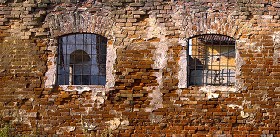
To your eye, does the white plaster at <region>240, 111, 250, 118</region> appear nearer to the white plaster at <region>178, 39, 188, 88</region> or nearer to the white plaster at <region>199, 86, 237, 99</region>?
the white plaster at <region>199, 86, 237, 99</region>

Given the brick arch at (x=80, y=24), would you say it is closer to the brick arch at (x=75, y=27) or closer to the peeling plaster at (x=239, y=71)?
the brick arch at (x=75, y=27)

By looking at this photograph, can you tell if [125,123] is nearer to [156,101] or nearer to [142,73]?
[156,101]

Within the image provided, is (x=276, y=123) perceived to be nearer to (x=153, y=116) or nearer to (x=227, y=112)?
(x=227, y=112)

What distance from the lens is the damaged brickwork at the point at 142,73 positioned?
750 cm

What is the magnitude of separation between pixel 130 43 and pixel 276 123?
3.08 metres

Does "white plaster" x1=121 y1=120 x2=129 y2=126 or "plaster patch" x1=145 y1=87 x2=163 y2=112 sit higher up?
"plaster patch" x1=145 y1=87 x2=163 y2=112

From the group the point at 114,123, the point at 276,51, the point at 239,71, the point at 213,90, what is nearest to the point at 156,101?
the point at 114,123

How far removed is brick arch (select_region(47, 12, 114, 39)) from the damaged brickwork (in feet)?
0.06

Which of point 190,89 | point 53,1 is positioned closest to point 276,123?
point 190,89

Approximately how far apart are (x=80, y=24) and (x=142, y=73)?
148 cm

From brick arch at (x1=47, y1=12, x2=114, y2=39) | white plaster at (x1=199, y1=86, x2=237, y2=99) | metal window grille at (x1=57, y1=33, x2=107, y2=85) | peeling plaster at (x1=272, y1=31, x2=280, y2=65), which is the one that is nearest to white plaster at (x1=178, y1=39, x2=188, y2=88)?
white plaster at (x1=199, y1=86, x2=237, y2=99)

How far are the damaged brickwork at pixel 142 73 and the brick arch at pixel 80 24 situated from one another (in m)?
0.02

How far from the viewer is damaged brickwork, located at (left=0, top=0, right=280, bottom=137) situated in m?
7.50

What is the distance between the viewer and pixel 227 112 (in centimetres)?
750
